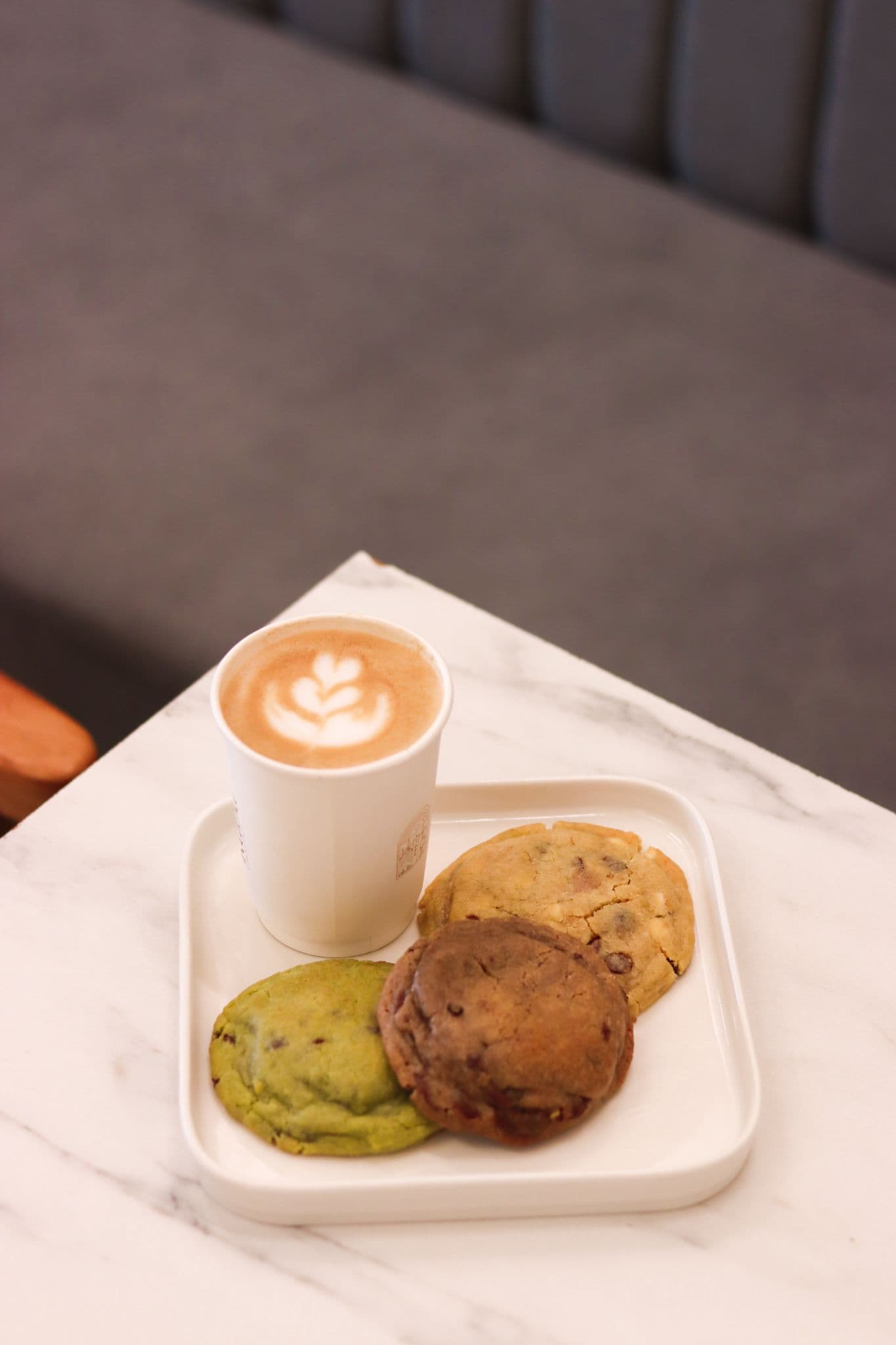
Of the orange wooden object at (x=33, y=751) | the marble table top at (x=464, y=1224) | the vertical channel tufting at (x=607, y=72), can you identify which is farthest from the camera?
the vertical channel tufting at (x=607, y=72)

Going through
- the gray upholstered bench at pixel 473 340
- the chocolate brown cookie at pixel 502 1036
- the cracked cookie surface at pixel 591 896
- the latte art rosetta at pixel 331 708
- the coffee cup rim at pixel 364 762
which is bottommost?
the gray upholstered bench at pixel 473 340

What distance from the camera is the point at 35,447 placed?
166 centimetres

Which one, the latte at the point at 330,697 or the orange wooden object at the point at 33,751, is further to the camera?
the orange wooden object at the point at 33,751

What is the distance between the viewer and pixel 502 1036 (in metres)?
0.77

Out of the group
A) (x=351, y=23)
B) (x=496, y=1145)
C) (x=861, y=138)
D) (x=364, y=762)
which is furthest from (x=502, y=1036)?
(x=351, y=23)

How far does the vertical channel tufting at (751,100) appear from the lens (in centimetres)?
183

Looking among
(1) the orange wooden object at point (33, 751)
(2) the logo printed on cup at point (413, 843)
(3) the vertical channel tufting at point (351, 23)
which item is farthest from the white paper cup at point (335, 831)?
(3) the vertical channel tufting at point (351, 23)

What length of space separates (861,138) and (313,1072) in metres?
1.56

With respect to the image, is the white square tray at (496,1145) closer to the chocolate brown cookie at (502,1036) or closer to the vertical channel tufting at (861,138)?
the chocolate brown cookie at (502,1036)

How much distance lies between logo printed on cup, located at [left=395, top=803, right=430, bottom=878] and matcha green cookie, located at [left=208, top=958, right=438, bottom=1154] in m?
0.08

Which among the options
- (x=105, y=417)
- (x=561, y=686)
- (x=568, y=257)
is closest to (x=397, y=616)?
(x=561, y=686)

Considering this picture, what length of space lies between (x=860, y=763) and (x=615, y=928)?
63 cm

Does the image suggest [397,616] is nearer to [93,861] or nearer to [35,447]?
[93,861]

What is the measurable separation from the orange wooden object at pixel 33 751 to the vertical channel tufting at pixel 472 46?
146 centimetres
